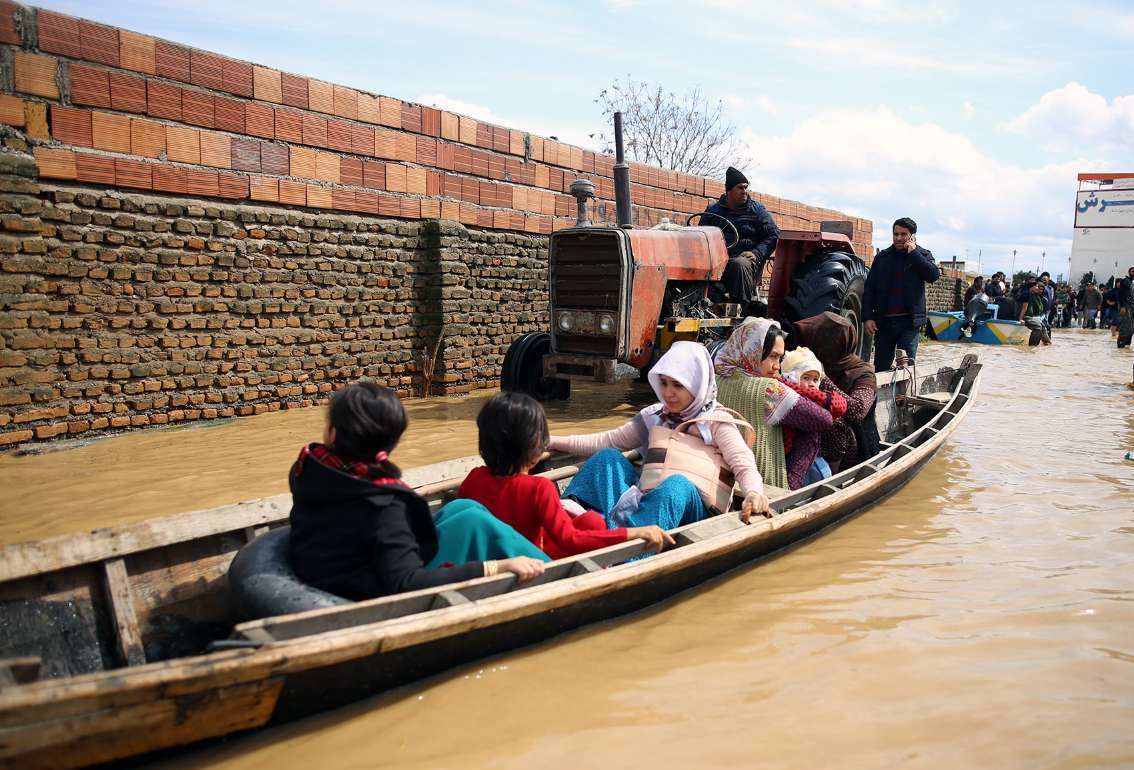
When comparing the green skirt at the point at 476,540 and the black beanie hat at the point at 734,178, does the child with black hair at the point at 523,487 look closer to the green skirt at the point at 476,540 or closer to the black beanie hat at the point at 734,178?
the green skirt at the point at 476,540

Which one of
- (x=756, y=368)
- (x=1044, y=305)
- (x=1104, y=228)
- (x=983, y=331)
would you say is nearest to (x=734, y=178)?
(x=756, y=368)

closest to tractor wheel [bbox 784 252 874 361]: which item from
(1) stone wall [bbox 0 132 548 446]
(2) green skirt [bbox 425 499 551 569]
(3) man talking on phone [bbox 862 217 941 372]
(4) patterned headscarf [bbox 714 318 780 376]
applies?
(3) man talking on phone [bbox 862 217 941 372]

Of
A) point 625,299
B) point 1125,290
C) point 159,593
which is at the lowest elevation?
point 159,593

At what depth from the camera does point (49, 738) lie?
6.05 ft

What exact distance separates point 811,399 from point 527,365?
12.9 feet

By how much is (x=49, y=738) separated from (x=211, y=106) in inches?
230

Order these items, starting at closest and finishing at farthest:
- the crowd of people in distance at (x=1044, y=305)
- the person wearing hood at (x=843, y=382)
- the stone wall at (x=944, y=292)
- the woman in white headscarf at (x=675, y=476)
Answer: the woman in white headscarf at (x=675, y=476) < the person wearing hood at (x=843, y=382) < the crowd of people in distance at (x=1044, y=305) < the stone wall at (x=944, y=292)

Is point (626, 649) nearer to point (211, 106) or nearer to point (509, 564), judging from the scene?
point (509, 564)

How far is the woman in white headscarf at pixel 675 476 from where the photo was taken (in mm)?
3528

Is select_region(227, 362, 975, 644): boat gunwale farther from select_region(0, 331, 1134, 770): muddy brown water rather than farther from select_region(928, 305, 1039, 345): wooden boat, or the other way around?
select_region(928, 305, 1039, 345): wooden boat

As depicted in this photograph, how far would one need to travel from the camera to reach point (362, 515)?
2.54 m

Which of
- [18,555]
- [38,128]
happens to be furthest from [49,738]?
[38,128]

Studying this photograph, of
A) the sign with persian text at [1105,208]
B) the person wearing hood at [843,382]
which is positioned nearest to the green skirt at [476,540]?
the person wearing hood at [843,382]

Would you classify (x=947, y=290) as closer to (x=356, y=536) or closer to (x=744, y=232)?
(x=744, y=232)
